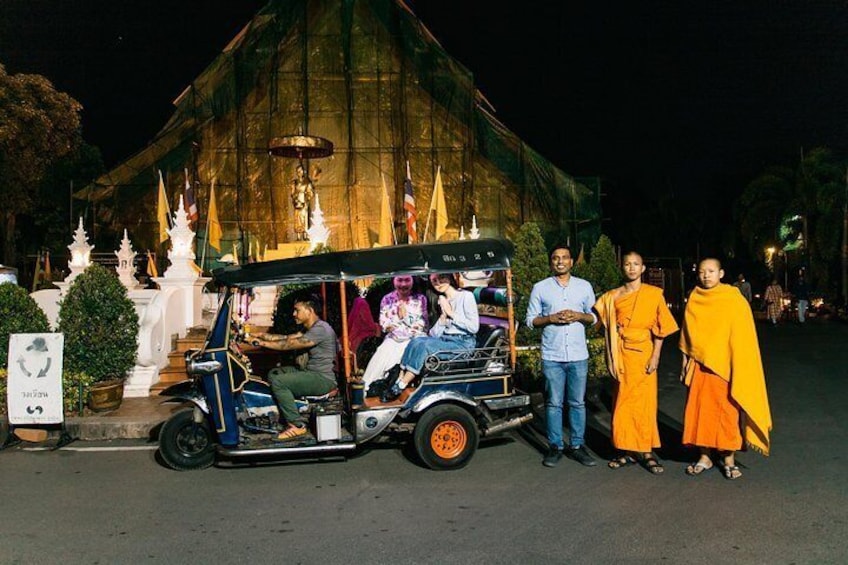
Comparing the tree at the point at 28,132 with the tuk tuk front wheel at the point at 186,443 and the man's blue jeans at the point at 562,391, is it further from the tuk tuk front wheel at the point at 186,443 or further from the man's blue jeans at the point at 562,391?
the man's blue jeans at the point at 562,391

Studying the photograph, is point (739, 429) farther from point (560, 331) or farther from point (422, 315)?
point (422, 315)

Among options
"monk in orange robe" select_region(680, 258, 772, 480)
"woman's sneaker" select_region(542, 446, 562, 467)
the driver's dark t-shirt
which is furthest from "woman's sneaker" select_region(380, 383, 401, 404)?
"monk in orange robe" select_region(680, 258, 772, 480)

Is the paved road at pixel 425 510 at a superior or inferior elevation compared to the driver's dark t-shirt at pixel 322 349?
inferior

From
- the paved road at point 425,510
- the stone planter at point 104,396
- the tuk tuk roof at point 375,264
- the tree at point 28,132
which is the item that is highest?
the tree at point 28,132

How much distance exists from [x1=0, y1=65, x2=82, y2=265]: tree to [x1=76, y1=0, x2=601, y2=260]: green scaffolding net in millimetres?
5739

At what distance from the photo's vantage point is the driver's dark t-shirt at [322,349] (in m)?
6.18

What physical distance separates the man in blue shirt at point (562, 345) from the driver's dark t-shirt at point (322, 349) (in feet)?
5.92

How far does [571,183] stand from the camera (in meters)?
26.7

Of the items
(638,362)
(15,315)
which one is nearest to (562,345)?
(638,362)

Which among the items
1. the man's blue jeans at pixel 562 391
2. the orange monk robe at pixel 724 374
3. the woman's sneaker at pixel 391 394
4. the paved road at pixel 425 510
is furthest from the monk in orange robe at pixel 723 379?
the woman's sneaker at pixel 391 394

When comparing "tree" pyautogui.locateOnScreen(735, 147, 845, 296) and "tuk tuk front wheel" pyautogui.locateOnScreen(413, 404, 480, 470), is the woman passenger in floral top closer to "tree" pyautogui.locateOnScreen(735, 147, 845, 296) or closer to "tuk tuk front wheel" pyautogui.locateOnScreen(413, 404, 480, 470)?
"tuk tuk front wheel" pyautogui.locateOnScreen(413, 404, 480, 470)

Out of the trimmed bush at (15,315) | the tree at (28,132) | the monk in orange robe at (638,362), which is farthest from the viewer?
the tree at (28,132)

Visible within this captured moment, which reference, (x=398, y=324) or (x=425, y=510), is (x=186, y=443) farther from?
(x=425, y=510)

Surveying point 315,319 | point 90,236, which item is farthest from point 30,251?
point 315,319
